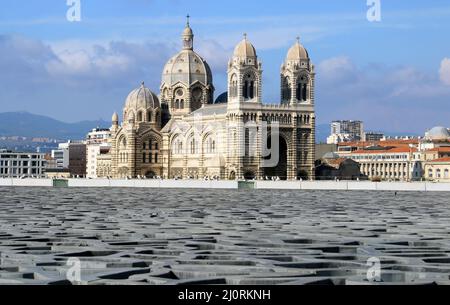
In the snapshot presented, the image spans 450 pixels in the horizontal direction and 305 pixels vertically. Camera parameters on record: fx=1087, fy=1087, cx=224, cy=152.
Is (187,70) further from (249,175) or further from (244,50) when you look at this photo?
(249,175)

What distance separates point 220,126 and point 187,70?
1597cm

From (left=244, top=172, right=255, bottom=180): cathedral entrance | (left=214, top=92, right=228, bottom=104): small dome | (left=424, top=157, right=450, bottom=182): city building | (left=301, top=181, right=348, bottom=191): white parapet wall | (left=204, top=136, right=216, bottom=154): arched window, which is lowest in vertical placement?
(left=301, top=181, right=348, bottom=191): white parapet wall

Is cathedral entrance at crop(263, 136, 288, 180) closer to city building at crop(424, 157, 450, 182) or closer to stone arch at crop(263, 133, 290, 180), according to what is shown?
stone arch at crop(263, 133, 290, 180)

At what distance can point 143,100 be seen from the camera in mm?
139625

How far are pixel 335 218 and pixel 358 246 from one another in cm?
1235

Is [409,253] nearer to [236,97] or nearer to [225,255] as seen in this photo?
[225,255]

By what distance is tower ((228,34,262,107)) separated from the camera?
406 feet

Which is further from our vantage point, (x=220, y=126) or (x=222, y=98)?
(x=222, y=98)

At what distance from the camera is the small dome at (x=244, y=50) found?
124312mm

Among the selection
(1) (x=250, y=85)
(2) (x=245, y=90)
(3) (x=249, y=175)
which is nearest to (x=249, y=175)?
(3) (x=249, y=175)

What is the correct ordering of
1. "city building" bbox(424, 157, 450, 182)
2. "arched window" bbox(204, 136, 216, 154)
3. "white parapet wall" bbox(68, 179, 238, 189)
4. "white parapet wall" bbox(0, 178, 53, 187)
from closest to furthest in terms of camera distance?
1. "white parapet wall" bbox(0, 178, 53, 187)
2. "white parapet wall" bbox(68, 179, 238, 189)
3. "arched window" bbox(204, 136, 216, 154)
4. "city building" bbox(424, 157, 450, 182)

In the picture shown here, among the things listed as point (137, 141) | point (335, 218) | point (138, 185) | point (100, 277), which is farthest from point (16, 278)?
point (137, 141)

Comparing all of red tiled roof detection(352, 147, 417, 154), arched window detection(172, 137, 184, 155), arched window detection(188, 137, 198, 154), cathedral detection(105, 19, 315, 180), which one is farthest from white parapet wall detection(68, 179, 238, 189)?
red tiled roof detection(352, 147, 417, 154)
